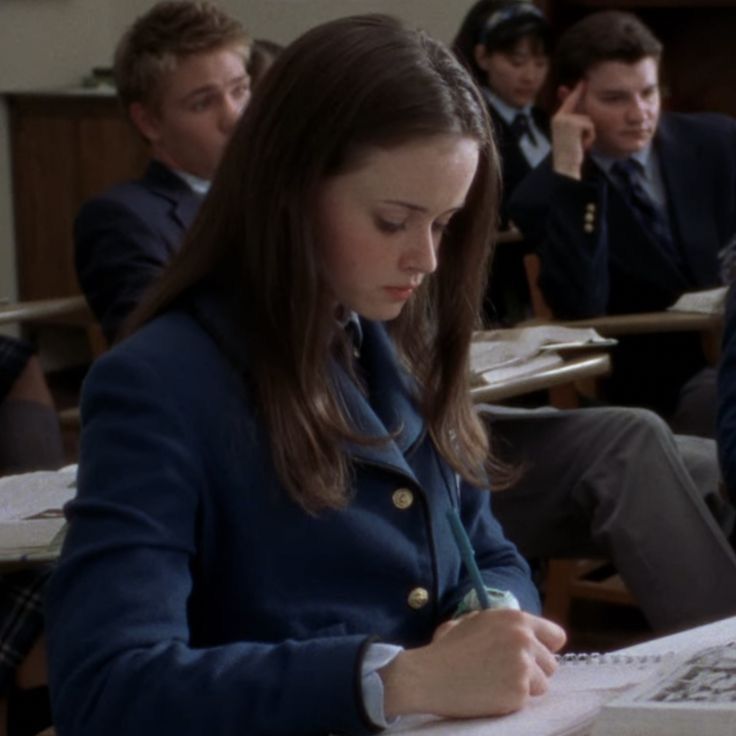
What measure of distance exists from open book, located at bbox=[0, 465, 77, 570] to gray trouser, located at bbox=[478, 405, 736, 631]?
2.59ft

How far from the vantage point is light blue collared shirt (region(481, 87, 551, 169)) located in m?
4.84

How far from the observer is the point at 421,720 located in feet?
4.12

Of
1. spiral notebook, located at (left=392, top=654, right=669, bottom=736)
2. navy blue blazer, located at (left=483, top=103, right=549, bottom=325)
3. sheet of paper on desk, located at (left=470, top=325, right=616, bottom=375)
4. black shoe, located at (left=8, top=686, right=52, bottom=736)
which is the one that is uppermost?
spiral notebook, located at (left=392, top=654, right=669, bottom=736)

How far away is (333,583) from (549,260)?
2.32 m

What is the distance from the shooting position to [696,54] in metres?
5.37

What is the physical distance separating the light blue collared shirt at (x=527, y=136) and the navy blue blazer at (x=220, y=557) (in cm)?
335

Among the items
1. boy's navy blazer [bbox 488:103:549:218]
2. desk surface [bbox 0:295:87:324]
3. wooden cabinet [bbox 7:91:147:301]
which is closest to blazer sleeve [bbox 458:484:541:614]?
desk surface [bbox 0:295:87:324]

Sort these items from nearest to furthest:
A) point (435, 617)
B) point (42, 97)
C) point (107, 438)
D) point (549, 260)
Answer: point (107, 438) → point (435, 617) → point (549, 260) → point (42, 97)

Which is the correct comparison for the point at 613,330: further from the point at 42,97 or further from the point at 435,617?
the point at 42,97

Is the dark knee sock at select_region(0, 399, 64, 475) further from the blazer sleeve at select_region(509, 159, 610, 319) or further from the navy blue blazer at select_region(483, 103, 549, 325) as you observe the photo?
the navy blue blazer at select_region(483, 103, 549, 325)

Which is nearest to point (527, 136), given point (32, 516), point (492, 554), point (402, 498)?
point (32, 516)

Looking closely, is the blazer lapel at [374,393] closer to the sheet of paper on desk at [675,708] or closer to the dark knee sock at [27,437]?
the sheet of paper on desk at [675,708]

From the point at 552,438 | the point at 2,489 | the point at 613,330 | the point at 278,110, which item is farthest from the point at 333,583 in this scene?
the point at 613,330

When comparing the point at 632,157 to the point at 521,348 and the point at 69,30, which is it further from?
the point at 69,30
